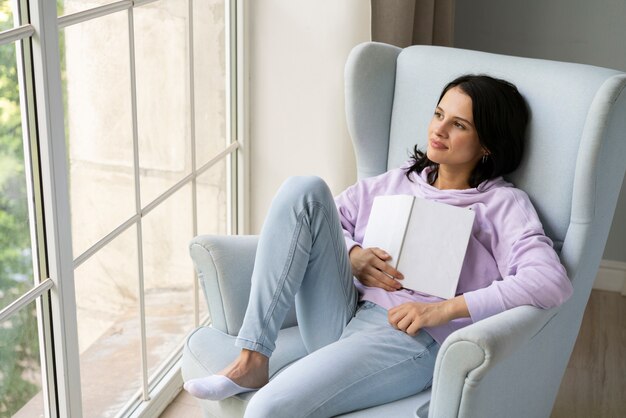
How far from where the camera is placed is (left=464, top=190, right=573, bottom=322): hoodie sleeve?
1714mm

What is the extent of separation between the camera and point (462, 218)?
6.11 feet

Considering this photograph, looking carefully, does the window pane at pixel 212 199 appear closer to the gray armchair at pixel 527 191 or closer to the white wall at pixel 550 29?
the gray armchair at pixel 527 191

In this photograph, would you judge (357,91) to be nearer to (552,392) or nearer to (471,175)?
(471,175)

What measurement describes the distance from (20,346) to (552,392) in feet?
3.95

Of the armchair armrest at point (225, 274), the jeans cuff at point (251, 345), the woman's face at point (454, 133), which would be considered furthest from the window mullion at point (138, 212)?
the woman's face at point (454, 133)

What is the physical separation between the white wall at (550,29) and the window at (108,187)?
906 millimetres

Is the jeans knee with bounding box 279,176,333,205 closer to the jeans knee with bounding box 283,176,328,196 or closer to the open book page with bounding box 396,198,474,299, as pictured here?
the jeans knee with bounding box 283,176,328,196

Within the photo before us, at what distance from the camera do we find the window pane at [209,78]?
8.05 ft

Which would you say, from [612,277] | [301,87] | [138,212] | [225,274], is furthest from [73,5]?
[612,277]

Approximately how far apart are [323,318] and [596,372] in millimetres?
1167

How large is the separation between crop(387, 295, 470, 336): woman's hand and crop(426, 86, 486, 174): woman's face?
0.35 metres

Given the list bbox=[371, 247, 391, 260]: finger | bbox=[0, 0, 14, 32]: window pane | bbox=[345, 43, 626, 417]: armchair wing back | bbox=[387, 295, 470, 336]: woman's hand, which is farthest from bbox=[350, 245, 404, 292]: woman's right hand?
bbox=[0, 0, 14, 32]: window pane

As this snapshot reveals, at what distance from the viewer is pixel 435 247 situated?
6.18 feet

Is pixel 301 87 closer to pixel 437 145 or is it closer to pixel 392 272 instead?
pixel 437 145
